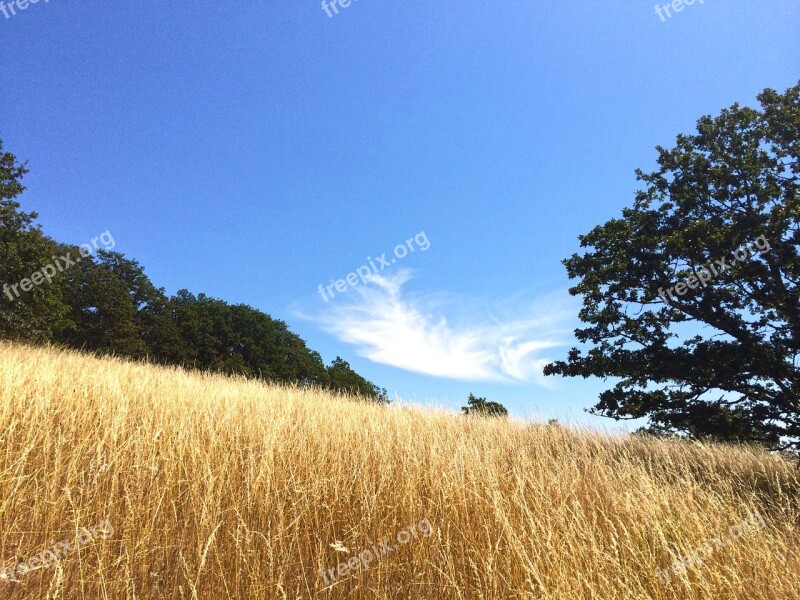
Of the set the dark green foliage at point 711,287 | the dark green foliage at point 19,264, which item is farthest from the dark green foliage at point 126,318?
the dark green foliage at point 711,287

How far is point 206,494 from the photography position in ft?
14.4

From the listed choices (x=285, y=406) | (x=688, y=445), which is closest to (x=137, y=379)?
(x=285, y=406)

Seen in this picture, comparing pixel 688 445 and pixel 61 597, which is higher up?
pixel 688 445

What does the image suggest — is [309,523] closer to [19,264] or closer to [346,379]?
[19,264]

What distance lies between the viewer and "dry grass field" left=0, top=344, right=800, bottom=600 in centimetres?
361

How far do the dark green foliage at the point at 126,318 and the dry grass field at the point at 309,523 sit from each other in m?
13.7

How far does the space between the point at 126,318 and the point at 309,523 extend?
3016 cm

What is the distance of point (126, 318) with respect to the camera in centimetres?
2888

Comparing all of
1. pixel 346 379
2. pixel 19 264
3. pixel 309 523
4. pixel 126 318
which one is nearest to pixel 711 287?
pixel 309 523

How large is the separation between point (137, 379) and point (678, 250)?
1287 cm

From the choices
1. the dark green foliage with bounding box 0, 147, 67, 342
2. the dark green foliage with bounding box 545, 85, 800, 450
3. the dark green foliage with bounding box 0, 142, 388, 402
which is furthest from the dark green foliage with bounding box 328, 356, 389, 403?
the dark green foliage with bounding box 545, 85, 800, 450

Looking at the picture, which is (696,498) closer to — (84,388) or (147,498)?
(147,498)

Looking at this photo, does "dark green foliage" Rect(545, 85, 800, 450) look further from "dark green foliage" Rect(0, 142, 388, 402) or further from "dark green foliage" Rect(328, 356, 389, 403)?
"dark green foliage" Rect(328, 356, 389, 403)

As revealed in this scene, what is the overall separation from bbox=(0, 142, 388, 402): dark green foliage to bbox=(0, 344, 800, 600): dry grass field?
13.7 metres
